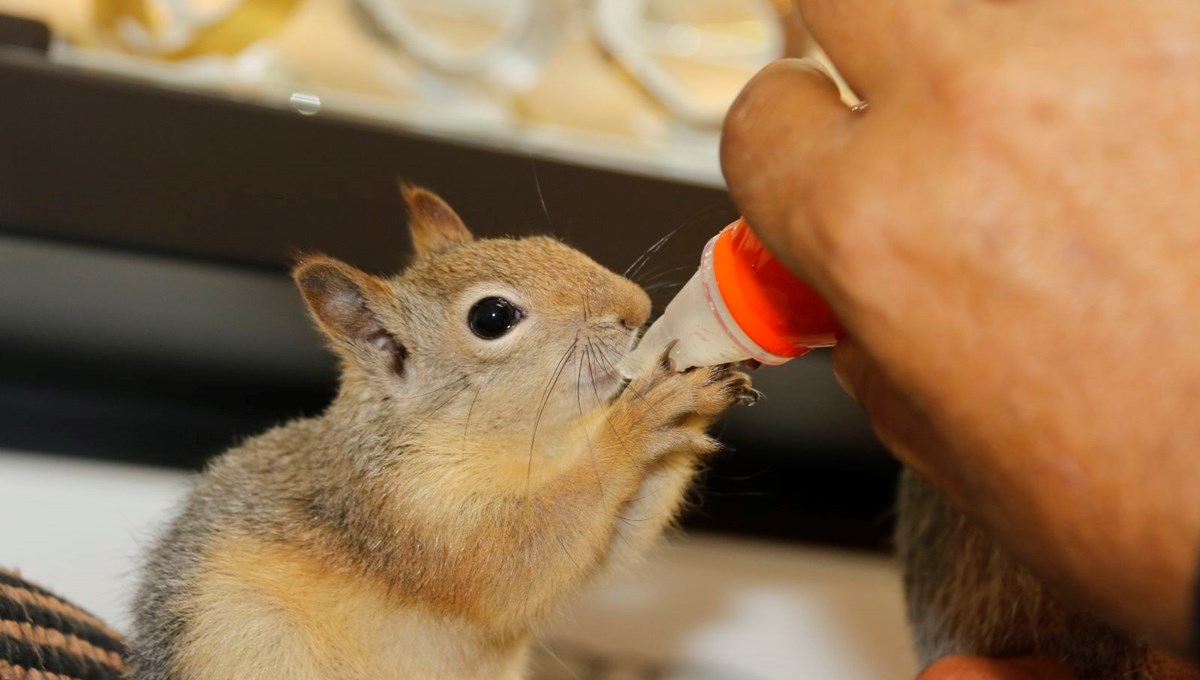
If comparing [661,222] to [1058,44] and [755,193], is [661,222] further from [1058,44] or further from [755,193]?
[1058,44]

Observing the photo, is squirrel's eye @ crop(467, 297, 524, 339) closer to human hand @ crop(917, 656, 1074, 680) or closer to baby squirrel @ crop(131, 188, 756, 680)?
baby squirrel @ crop(131, 188, 756, 680)

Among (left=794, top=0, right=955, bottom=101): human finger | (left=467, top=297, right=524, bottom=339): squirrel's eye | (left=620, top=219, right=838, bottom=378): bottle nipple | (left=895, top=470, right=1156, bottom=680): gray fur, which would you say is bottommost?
(left=895, top=470, right=1156, bottom=680): gray fur

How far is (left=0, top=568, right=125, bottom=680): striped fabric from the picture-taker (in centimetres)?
77

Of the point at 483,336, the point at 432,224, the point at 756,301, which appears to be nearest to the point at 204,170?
the point at 432,224

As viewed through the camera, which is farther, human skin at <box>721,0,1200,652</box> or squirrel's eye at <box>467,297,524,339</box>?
squirrel's eye at <box>467,297,524,339</box>

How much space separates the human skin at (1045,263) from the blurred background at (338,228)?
39 cm

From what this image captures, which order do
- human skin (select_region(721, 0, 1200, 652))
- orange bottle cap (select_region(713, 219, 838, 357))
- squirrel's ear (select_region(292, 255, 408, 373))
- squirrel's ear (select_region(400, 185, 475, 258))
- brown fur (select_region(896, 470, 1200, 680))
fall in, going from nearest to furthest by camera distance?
human skin (select_region(721, 0, 1200, 652))
orange bottle cap (select_region(713, 219, 838, 357))
brown fur (select_region(896, 470, 1200, 680))
squirrel's ear (select_region(292, 255, 408, 373))
squirrel's ear (select_region(400, 185, 475, 258))

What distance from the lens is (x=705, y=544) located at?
1.56 metres

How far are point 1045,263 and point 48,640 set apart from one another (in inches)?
29.3

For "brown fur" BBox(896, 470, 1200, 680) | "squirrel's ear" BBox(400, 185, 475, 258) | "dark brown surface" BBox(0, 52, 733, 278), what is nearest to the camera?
"brown fur" BBox(896, 470, 1200, 680)

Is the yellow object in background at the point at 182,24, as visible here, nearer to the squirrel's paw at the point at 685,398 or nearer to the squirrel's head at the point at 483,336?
the squirrel's head at the point at 483,336

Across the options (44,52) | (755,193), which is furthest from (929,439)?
(44,52)

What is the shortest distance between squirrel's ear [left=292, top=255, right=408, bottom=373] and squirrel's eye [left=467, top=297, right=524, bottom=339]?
0.08m

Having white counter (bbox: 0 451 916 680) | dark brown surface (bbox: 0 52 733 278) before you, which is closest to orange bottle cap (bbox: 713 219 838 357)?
dark brown surface (bbox: 0 52 733 278)
